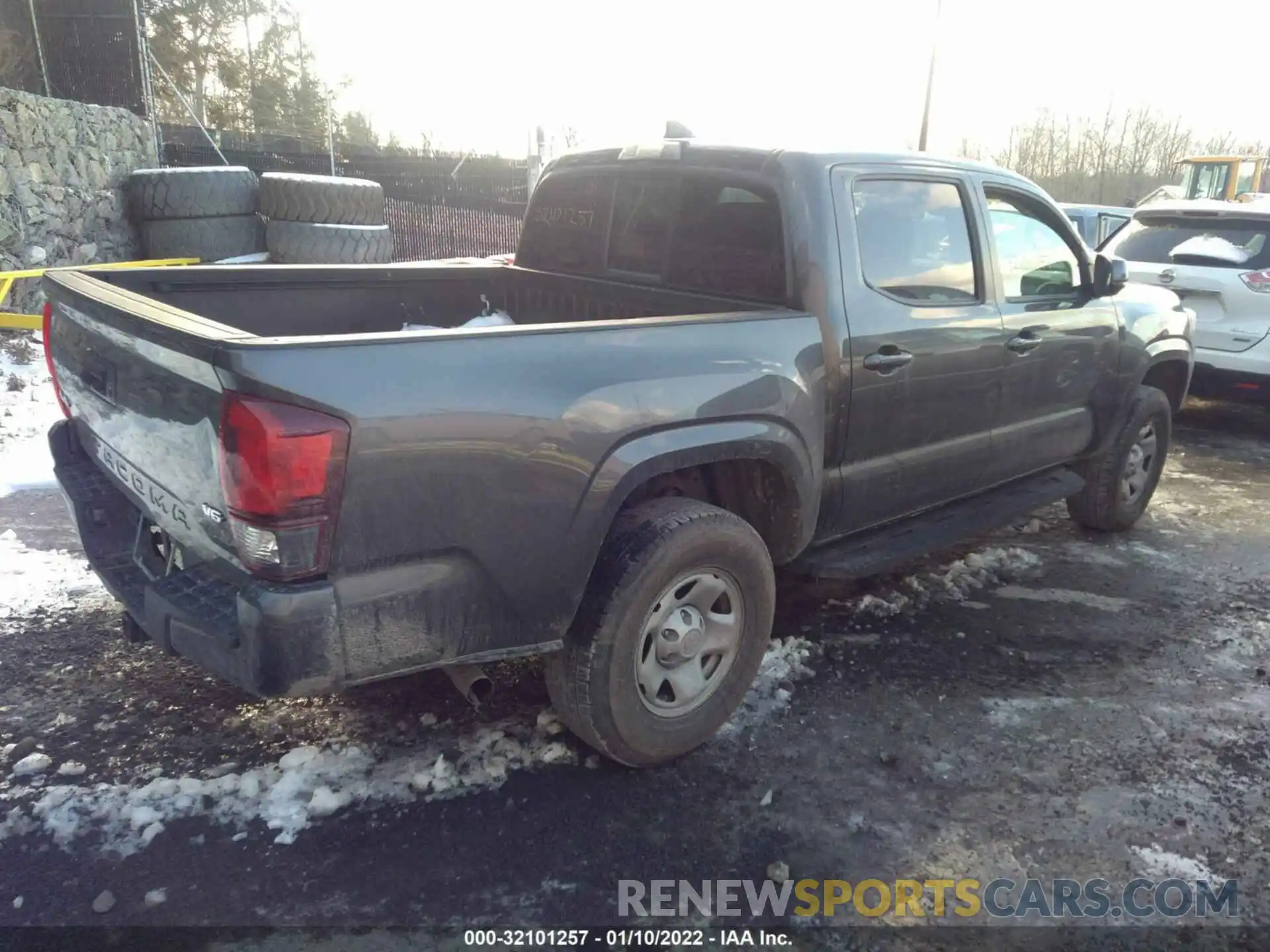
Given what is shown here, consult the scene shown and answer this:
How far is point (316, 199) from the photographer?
9.98 metres

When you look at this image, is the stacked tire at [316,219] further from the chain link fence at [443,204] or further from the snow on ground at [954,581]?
the snow on ground at [954,581]

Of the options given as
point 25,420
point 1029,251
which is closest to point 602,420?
point 1029,251

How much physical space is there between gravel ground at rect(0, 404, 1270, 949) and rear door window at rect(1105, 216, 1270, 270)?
13.1 feet

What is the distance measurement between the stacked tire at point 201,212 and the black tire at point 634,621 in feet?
29.9

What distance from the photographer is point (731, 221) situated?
3428mm

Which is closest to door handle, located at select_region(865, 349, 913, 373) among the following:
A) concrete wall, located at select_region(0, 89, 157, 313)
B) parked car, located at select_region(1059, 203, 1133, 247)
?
concrete wall, located at select_region(0, 89, 157, 313)

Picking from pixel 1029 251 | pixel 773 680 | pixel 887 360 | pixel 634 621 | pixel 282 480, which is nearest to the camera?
pixel 282 480

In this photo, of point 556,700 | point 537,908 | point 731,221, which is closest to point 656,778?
point 556,700

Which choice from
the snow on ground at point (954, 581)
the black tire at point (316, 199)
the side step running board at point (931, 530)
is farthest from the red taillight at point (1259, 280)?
the black tire at point (316, 199)

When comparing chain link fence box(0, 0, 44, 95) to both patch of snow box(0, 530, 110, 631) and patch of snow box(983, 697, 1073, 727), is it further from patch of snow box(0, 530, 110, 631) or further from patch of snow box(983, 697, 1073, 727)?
patch of snow box(983, 697, 1073, 727)

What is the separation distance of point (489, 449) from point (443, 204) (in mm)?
12007

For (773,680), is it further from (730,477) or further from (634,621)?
(634,621)

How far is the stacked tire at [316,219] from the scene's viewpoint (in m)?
9.91

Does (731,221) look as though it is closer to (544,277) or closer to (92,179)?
(544,277)
